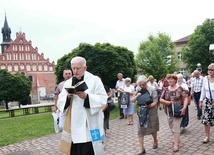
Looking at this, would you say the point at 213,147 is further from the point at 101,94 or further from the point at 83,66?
the point at 83,66

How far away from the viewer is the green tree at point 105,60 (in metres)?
14.3

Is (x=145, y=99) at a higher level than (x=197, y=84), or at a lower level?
lower

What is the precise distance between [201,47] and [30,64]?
158 feet

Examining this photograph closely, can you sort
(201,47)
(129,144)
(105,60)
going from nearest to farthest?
1. (129,144)
2. (105,60)
3. (201,47)

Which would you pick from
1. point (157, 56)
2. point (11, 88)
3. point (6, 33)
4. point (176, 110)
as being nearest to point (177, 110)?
point (176, 110)

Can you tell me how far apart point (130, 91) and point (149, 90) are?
13.0ft

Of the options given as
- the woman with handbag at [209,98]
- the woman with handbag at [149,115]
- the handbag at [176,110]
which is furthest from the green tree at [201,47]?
the woman with handbag at [149,115]

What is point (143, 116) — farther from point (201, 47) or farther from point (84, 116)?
point (201, 47)

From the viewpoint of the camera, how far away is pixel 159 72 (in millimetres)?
47625

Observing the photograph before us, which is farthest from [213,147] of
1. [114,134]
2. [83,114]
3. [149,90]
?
[83,114]

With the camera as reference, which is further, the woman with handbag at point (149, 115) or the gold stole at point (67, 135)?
the woman with handbag at point (149, 115)

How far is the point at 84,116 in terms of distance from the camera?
345cm

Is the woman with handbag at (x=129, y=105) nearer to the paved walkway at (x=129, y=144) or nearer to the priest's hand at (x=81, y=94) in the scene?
the paved walkway at (x=129, y=144)

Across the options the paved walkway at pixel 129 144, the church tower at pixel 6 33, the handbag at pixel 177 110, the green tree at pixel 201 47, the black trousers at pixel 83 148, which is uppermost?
the church tower at pixel 6 33
